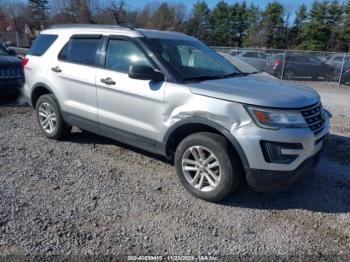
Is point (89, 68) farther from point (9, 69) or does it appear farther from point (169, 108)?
point (9, 69)

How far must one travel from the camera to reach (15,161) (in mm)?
4809

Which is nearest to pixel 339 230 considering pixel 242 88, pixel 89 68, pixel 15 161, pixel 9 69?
pixel 242 88

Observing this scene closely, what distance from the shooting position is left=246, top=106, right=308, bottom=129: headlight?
3.34 metres

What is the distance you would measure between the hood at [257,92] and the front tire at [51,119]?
2.60 m

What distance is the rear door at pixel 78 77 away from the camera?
4758 millimetres

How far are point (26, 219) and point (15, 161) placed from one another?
1.70 m

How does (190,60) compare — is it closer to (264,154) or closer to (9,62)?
(264,154)

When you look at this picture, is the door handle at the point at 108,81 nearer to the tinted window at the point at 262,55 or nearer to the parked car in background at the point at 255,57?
the parked car in background at the point at 255,57

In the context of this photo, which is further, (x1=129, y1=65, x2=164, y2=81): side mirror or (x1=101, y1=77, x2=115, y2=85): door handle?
(x1=101, y1=77, x2=115, y2=85): door handle

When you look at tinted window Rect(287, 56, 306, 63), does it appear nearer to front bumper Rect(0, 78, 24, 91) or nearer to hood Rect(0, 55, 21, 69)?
hood Rect(0, 55, 21, 69)

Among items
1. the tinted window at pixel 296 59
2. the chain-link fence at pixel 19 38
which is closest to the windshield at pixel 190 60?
the tinted window at pixel 296 59

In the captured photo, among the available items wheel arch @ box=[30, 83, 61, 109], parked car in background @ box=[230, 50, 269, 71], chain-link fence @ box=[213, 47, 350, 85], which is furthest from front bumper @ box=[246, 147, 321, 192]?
parked car in background @ box=[230, 50, 269, 71]

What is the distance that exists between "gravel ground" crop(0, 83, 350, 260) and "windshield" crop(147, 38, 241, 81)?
1.36m

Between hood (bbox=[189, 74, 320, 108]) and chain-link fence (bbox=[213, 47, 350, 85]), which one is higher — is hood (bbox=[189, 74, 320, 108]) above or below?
above
